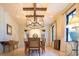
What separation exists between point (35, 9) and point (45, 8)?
244 millimetres

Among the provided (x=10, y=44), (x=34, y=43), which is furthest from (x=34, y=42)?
(x=10, y=44)

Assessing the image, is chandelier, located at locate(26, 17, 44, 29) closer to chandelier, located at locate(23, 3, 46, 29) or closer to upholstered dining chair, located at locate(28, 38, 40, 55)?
chandelier, located at locate(23, 3, 46, 29)

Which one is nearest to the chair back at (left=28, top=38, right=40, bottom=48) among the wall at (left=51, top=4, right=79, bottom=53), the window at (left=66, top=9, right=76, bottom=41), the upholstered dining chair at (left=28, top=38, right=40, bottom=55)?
the upholstered dining chair at (left=28, top=38, right=40, bottom=55)

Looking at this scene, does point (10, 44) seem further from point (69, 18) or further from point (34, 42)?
point (69, 18)

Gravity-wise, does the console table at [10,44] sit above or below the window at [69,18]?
below

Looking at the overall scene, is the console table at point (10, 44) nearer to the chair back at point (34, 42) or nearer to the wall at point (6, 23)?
the wall at point (6, 23)

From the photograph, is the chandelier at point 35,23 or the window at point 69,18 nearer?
the window at point 69,18

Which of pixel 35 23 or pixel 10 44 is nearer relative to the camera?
pixel 10 44

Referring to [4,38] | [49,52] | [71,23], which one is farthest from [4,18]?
[71,23]

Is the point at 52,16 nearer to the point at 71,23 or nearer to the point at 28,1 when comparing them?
the point at 71,23

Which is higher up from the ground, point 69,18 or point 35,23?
point 69,18

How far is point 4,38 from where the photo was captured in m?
3.04

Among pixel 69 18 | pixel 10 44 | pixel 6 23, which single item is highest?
pixel 69 18

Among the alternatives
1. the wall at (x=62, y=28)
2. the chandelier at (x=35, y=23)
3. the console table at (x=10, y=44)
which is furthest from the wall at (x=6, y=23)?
the wall at (x=62, y=28)
